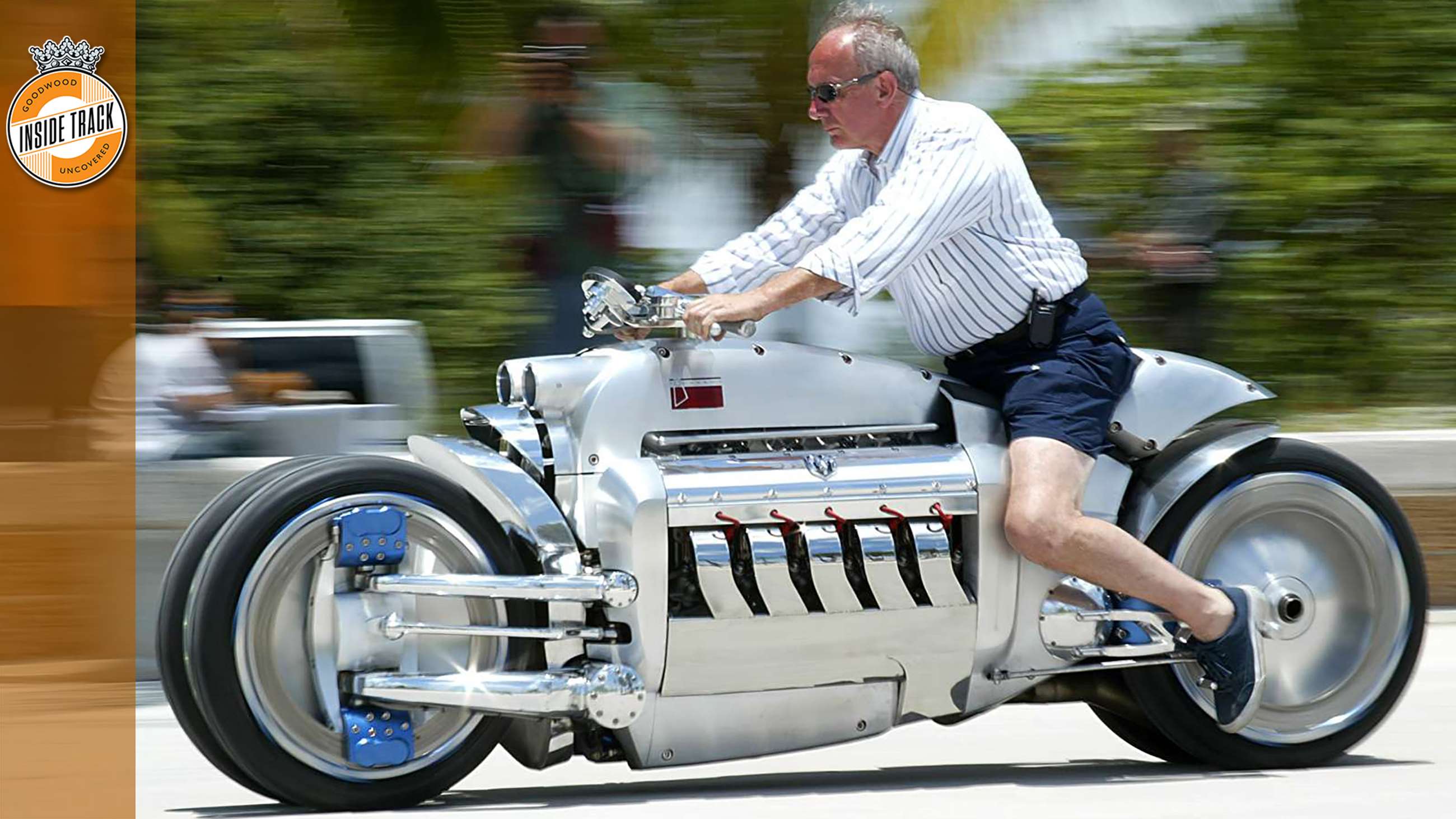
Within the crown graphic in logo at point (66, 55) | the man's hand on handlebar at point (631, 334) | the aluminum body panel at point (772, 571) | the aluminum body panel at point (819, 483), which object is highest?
the crown graphic in logo at point (66, 55)

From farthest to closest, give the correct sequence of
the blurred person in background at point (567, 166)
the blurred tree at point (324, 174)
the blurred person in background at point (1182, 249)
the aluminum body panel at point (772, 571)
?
the blurred person in background at point (1182, 249) < the blurred tree at point (324, 174) < the blurred person in background at point (567, 166) < the aluminum body panel at point (772, 571)

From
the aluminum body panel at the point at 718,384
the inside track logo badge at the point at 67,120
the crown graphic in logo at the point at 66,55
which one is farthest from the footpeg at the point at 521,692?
the crown graphic in logo at the point at 66,55

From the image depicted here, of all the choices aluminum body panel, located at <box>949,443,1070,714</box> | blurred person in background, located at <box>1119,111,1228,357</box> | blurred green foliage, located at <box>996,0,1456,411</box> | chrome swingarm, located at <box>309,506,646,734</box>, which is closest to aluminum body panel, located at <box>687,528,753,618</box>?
chrome swingarm, located at <box>309,506,646,734</box>

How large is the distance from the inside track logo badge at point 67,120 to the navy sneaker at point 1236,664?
4.50 metres

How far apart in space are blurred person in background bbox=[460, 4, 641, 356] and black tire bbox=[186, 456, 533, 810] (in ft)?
7.53

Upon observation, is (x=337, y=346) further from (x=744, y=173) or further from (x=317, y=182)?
(x=744, y=173)

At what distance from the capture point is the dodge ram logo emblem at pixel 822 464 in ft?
14.5

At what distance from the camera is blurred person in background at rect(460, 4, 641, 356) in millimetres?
6625

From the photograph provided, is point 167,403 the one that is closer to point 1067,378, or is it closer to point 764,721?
point 764,721

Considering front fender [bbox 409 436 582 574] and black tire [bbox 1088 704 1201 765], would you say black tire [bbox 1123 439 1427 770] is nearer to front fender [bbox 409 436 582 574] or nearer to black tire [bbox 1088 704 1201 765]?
black tire [bbox 1088 704 1201 765]

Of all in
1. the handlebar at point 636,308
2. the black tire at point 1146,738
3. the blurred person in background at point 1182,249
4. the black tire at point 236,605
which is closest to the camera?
the black tire at point 236,605

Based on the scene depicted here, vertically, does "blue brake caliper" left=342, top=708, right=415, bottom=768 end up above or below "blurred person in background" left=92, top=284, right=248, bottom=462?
below

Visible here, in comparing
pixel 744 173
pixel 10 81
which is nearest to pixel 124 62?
pixel 10 81

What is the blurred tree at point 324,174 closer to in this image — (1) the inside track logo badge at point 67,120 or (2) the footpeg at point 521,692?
(1) the inside track logo badge at point 67,120
